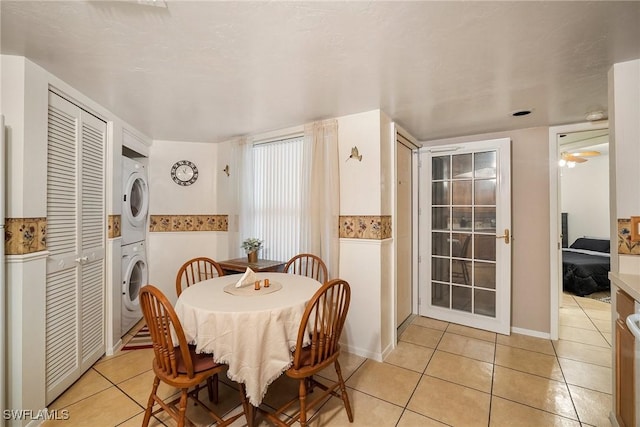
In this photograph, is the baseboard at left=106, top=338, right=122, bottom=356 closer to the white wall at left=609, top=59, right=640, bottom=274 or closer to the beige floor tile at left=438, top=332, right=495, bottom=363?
the beige floor tile at left=438, top=332, right=495, bottom=363

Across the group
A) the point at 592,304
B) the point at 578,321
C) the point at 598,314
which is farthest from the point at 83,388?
the point at 592,304

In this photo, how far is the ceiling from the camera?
1266mm

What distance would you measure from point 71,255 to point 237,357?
1561mm

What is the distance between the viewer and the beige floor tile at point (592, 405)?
5.69 ft

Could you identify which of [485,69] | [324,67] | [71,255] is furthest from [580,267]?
[71,255]

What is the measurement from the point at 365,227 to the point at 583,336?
2616mm

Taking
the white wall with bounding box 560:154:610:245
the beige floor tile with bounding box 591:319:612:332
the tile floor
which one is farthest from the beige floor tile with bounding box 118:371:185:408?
the white wall with bounding box 560:154:610:245

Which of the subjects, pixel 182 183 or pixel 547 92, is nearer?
pixel 547 92

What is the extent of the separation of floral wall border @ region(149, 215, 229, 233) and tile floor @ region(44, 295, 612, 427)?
1.48 m

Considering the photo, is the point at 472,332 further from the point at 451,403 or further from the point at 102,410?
the point at 102,410

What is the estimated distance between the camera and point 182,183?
3602mm

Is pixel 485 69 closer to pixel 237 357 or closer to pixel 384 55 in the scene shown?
pixel 384 55

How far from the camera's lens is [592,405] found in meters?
1.87

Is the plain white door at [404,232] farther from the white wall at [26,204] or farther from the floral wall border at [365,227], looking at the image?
the white wall at [26,204]
